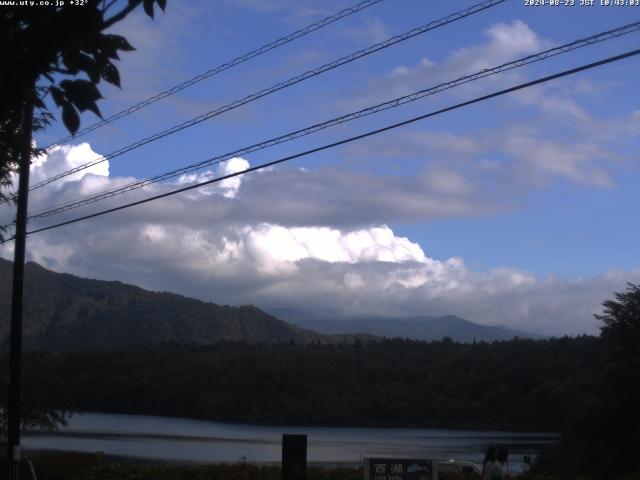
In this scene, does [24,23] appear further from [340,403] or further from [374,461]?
[340,403]

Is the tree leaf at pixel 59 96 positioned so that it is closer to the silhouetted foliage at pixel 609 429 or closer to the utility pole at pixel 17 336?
the utility pole at pixel 17 336

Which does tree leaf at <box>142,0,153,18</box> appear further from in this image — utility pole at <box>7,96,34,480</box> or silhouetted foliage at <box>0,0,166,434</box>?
utility pole at <box>7,96,34,480</box>

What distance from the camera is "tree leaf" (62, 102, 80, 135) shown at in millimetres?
5773

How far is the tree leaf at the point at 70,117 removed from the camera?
5.77 meters

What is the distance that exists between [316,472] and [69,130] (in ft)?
60.6

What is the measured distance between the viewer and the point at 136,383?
103688 mm

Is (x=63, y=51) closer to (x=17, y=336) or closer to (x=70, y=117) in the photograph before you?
(x=70, y=117)

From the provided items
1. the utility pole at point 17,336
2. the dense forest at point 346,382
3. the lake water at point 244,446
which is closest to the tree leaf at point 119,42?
the utility pole at point 17,336

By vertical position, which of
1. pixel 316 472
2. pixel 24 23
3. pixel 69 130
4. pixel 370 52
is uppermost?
pixel 370 52

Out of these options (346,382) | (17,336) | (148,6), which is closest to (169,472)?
(17,336)

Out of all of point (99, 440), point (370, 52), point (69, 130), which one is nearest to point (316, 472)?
point (370, 52)

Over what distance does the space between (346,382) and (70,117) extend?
329 ft

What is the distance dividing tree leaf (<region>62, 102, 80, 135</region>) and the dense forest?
69.9 meters

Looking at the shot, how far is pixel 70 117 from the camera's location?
5793 mm
